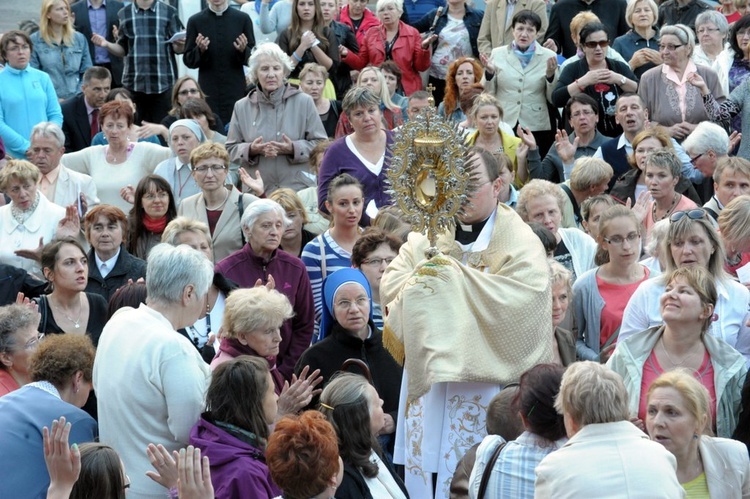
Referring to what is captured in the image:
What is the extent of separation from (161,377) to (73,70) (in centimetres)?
852

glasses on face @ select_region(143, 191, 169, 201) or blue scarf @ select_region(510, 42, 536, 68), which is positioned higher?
blue scarf @ select_region(510, 42, 536, 68)

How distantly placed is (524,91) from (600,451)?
307 inches

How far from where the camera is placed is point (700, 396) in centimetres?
513

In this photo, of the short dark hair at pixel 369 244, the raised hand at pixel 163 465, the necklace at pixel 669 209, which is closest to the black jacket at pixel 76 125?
the short dark hair at pixel 369 244

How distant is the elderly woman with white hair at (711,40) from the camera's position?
1172 cm

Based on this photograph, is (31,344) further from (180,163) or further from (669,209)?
(669,209)

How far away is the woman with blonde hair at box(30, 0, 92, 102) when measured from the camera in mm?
12961

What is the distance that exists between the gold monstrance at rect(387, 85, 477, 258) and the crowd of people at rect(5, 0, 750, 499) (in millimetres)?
44

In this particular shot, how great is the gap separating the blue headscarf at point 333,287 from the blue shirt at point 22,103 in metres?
5.73

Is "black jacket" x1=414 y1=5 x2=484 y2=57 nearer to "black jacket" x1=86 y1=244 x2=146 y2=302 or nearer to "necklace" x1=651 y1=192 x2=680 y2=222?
"necklace" x1=651 y1=192 x2=680 y2=222

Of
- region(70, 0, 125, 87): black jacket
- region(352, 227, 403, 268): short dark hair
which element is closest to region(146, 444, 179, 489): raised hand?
region(352, 227, 403, 268): short dark hair

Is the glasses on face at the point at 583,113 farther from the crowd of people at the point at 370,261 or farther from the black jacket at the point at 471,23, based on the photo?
the black jacket at the point at 471,23

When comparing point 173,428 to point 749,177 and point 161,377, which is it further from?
point 749,177

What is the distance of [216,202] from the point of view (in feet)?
30.9
